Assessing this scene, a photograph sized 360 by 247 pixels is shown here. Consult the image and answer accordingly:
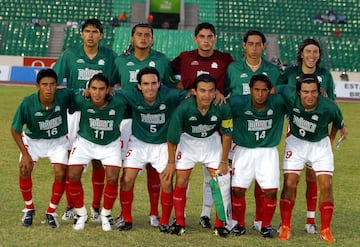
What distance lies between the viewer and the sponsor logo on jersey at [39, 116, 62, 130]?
751 cm

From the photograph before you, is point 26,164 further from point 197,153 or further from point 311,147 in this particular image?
point 311,147

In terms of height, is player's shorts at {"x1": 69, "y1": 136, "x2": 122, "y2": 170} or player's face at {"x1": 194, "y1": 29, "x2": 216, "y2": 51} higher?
player's face at {"x1": 194, "y1": 29, "x2": 216, "y2": 51}

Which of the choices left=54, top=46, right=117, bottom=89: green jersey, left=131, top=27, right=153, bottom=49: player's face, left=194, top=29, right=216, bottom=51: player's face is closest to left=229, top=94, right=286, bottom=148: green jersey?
left=194, top=29, right=216, bottom=51: player's face

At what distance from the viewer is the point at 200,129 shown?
7.39 metres

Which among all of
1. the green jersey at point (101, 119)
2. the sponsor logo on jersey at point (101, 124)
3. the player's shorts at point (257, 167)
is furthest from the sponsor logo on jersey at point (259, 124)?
the sponsor logo on jersey at point (101, 124)

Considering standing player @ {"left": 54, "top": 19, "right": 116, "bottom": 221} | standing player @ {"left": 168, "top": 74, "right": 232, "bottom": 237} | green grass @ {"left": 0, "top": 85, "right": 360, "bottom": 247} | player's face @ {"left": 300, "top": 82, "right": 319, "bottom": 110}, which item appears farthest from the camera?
standing player @ {"left": 54, "top": 19, "right": 116, "bottom": 221}

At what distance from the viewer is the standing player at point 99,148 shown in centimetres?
743

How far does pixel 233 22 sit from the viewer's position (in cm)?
3969

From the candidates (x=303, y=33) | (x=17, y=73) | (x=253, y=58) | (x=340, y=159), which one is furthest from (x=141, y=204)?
(x=303, y=33)

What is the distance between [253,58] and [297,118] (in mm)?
834

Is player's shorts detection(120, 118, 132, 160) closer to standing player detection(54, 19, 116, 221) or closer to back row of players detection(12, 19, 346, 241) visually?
back row of players detection(12, 19, 346, 241)

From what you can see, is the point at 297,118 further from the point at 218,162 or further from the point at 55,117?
the point at 55,117

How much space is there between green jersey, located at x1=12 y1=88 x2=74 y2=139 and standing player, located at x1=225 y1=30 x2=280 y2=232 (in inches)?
69.6

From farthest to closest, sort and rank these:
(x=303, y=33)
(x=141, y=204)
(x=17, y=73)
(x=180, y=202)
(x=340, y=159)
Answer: (x=303, y=33)
(x=17, y=73)
(x=340, y=159)
(x=141, y=204)
(x=180, y=202)
